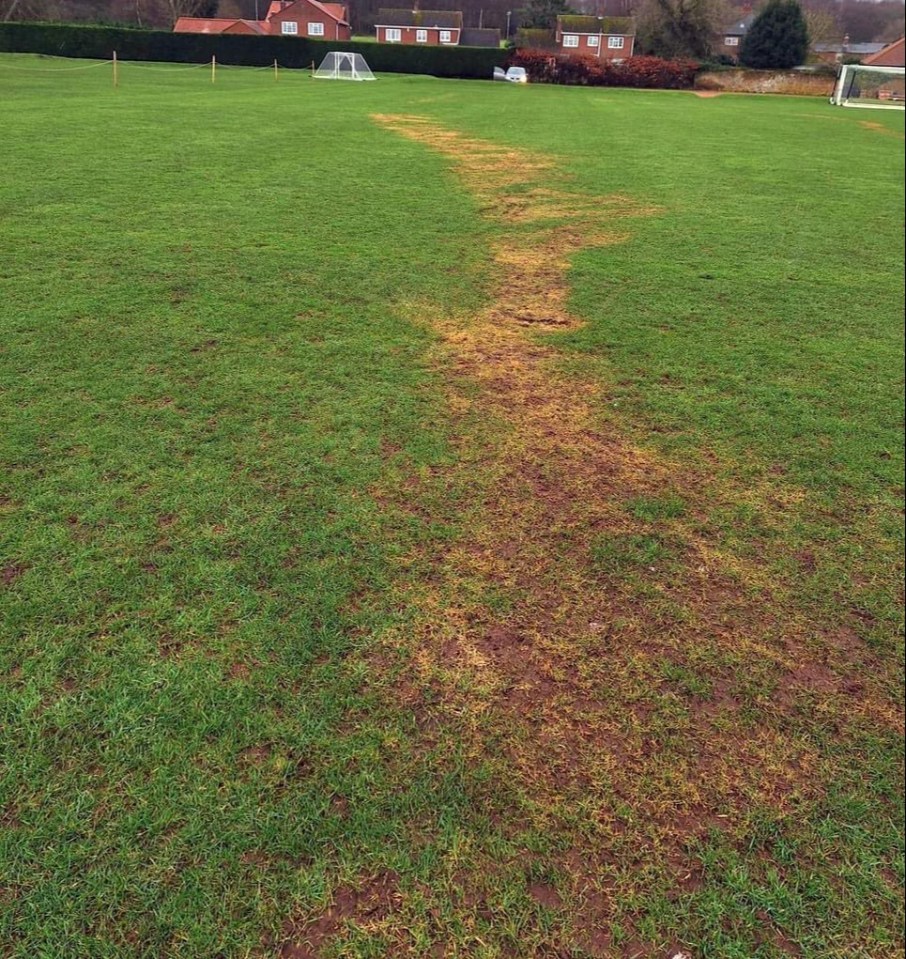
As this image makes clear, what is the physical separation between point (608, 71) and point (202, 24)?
100ft

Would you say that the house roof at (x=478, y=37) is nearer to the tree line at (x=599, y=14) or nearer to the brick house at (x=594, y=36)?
the tree line at (x=599, y=14)

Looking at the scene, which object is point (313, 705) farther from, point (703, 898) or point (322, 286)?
point (322, 286)

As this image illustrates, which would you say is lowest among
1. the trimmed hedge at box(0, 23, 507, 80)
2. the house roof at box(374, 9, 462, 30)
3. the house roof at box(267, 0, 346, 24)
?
the trimmed hedge at box(0, 23, 507, 80)

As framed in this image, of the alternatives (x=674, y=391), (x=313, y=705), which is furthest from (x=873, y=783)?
(x=674, y=391)

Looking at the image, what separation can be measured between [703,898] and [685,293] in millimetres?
5808

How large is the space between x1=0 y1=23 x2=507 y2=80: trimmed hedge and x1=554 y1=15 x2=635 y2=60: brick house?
658 inches

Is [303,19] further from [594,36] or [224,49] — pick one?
[224,49]

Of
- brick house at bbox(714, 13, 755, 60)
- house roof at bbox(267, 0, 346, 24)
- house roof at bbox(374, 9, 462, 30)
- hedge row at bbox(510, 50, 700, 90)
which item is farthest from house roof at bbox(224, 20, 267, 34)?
brick house at bbox(714, 13, 755, 60)

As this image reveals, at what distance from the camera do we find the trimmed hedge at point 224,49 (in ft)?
110

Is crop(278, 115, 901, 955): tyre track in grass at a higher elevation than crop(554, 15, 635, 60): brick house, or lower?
lower

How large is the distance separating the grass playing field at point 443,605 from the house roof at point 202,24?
52798 mm

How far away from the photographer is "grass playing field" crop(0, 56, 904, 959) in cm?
187

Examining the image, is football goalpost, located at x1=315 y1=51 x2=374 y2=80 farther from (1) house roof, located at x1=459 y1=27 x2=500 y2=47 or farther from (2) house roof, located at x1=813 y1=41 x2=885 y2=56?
(1) house roof, located at x1=459 y1=27 x2=500 y2=47

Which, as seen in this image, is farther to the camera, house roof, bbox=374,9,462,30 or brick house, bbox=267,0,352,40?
house roof, bbox=374,9,462,30
